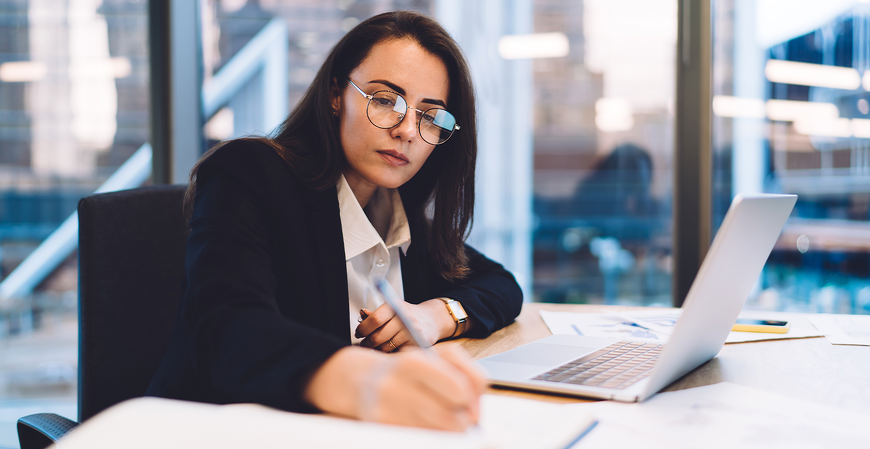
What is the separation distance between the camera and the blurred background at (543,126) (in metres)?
2.12

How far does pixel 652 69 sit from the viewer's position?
261cm

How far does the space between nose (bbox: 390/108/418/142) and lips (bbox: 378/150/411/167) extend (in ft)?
0.11

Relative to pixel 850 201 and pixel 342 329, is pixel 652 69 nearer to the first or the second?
pixel 850 201

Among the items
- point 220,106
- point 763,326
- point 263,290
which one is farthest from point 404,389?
point 220,106

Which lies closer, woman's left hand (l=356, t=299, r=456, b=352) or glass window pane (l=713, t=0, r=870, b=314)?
woman's left hand (l=356, t=299, r=456, b=352)

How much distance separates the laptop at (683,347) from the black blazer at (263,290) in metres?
0.25

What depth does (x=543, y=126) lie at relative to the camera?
9.52 ft

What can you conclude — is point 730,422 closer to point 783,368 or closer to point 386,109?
point 783,368

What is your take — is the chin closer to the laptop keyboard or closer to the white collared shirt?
the white collared shirt

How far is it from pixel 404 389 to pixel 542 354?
0.43 m

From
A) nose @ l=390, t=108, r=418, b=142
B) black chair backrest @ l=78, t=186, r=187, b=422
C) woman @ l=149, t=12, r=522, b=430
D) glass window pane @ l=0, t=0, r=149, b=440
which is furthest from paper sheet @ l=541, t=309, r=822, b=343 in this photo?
glass window pane @ l=0, t=0, r=149, b=440

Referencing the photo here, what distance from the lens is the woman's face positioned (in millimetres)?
1134

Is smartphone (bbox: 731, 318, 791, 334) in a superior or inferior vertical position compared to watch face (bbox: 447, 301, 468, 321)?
inferior

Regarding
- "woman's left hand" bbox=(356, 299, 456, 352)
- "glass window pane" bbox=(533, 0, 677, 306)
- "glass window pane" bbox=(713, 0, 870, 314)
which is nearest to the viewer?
"woman's left hand" bbox=(356, 299, 456, 352)
